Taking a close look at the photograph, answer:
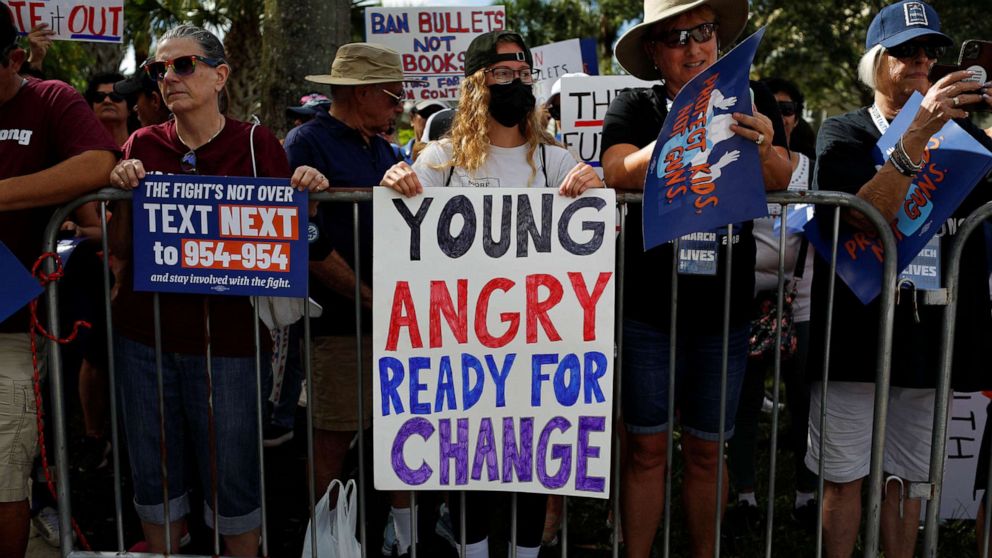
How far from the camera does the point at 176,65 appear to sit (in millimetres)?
3453

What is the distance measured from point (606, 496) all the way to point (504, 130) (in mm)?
1397

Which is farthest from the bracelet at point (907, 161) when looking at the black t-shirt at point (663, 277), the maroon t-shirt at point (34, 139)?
the maroon t-shirt at point (34, 139)

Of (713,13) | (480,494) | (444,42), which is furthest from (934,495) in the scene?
(444,42)

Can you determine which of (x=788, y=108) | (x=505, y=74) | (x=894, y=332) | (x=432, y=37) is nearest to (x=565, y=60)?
(x=432, y=37)

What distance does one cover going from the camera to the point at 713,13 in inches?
134

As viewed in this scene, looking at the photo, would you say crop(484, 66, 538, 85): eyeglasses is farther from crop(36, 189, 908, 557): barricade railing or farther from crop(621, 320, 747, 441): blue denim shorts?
crop(621, 320, 747, 441): blue denim shorts

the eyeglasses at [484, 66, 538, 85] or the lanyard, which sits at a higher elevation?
the eyeglasses at [484, 66, 538, 85]

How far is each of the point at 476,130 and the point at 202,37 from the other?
106 cm

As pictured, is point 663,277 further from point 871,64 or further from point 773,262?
point 773,262

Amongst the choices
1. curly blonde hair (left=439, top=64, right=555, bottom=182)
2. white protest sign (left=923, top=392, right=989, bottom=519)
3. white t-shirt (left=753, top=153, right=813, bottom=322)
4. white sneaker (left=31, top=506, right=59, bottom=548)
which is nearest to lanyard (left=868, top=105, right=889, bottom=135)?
white t-shirt (left=753, top=153, right=813, bottom=322)

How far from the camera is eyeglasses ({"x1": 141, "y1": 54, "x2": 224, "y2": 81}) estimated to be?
3451 millimetres

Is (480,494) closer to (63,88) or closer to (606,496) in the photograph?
(606,496)

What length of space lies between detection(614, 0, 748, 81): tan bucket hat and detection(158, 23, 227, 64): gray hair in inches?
58.2

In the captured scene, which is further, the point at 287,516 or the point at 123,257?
the point at 287,516
